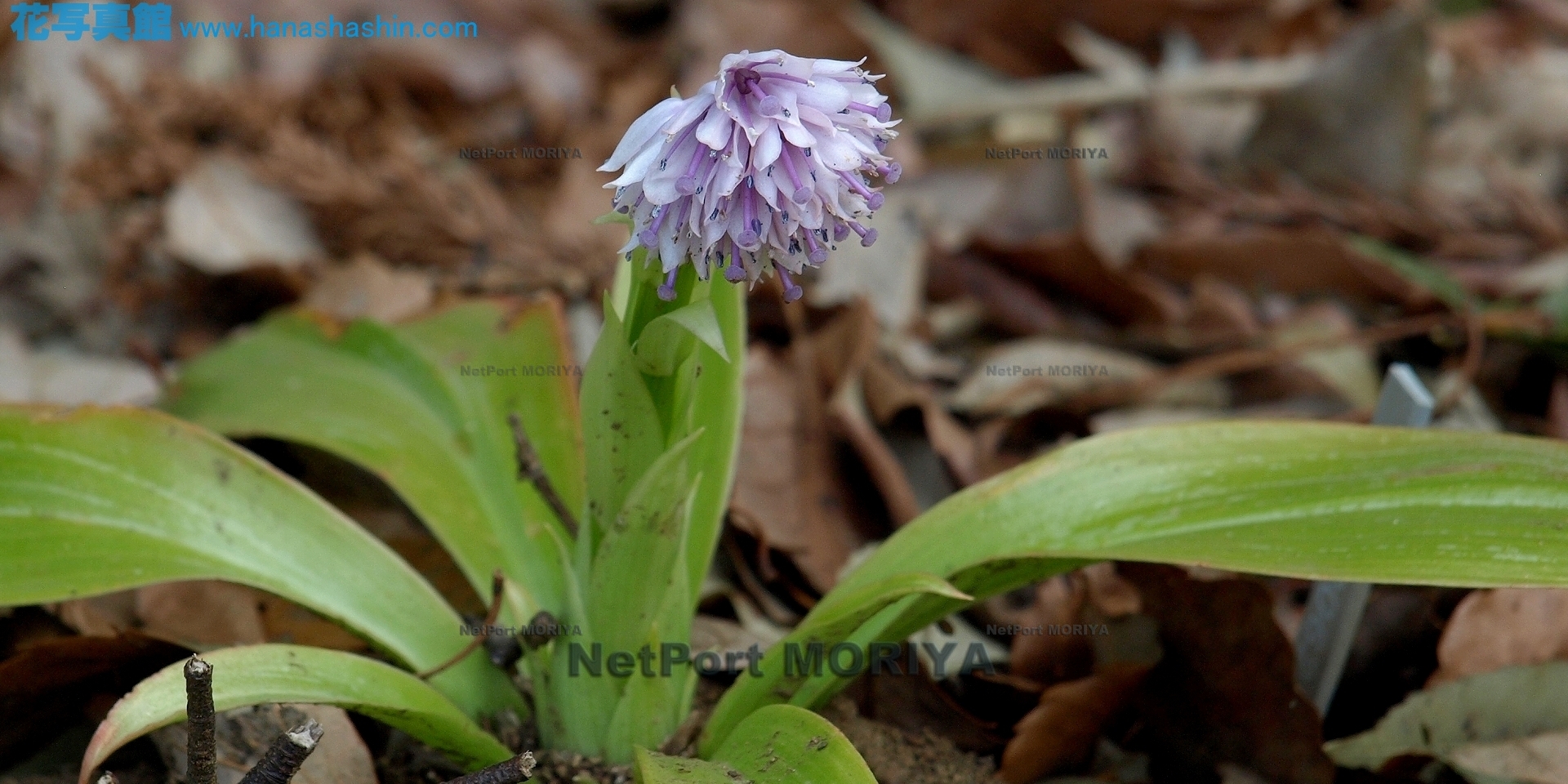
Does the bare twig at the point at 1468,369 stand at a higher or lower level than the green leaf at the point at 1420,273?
lower

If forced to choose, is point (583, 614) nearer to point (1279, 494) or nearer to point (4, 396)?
point (1279, 494)

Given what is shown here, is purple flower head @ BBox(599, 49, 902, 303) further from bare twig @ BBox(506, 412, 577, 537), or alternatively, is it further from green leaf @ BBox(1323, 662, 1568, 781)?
green leaf @ BBox(1323, 662, 1568, 781)

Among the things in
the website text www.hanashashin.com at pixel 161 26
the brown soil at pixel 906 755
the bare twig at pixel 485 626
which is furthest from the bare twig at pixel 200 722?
the website text www.hanashashin.com at pixel 161 26

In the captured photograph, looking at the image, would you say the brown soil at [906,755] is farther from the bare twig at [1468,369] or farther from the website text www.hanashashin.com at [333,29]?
the website text www.hanashashin.com at [333,29]

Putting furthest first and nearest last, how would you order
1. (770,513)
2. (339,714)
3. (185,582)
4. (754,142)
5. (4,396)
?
(4,396)
(770,513)
(185,582)
(339,714)
(754,142)

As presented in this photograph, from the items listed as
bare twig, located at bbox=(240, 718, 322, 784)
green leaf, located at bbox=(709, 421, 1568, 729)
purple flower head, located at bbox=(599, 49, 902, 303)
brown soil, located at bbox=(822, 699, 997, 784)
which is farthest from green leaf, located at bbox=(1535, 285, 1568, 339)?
bare twig, located at bbox=(240, 718, 322, 784)

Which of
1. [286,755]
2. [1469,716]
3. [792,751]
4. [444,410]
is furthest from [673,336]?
[1469,716]

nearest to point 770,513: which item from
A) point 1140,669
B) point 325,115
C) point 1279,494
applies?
point 1140,669
